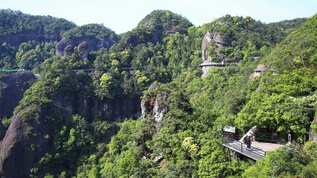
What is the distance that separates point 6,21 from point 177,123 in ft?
252

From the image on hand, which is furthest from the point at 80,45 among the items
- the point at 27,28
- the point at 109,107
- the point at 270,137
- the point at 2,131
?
the point at 270,137

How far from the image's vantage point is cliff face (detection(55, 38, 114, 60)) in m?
54.4

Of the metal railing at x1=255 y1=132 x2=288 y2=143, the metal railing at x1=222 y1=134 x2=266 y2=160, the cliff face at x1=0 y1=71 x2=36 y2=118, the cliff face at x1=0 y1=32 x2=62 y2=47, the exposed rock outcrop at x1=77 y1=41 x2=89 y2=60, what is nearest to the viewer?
the metal railing at x1=222 y1=134 x2=266 y2=160

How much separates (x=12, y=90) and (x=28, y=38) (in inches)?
1223

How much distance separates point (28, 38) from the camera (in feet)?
241

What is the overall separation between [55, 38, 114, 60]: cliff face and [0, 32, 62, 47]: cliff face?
956cm

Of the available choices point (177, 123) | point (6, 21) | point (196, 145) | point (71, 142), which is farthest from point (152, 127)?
point (6, 21)

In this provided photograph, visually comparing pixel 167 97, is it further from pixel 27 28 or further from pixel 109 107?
pixel 27 28

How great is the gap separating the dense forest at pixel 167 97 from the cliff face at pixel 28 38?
1337 millimetres

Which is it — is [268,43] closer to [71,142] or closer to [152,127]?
[152,127]

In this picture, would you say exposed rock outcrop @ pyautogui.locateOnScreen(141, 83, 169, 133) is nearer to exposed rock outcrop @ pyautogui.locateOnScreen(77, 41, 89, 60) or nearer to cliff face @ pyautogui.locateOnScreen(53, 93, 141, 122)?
cliff face @ pyautogui.locateOnScreen(53, 93, 141, 122)

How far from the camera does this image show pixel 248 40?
168 feet

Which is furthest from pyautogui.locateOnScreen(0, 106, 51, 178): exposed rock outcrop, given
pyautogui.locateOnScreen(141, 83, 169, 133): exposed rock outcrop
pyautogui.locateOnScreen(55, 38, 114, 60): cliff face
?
pyautogui.locateOnScreen(141, 83, 169, 133): exposed rock outcrop

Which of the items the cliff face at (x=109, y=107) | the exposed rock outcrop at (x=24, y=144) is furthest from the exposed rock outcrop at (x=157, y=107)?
the exposed rock outcrop at (x=24, y=144)
